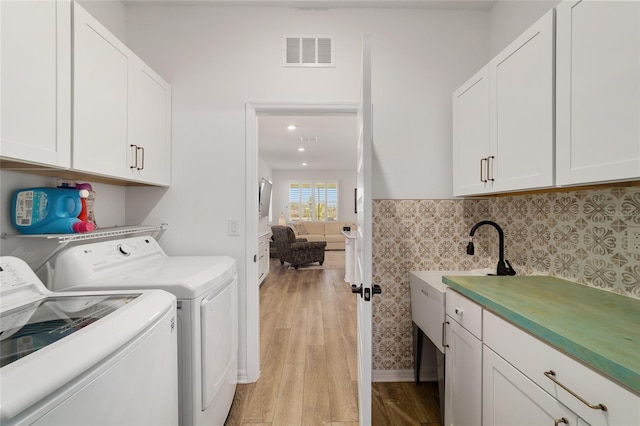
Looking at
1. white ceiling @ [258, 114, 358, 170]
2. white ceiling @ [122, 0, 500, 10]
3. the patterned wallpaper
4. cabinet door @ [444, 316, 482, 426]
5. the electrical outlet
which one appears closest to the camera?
the electrical outlet

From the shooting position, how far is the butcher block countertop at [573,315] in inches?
28.6

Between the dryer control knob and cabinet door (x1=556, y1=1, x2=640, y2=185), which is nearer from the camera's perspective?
cabinet door (x1=556, y1=1, x2=640, y2=185)

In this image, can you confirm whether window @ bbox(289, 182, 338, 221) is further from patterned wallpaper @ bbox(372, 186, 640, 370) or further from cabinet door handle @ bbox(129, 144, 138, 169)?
cabinet door handle @ bbox(129, 144, 138, 169)

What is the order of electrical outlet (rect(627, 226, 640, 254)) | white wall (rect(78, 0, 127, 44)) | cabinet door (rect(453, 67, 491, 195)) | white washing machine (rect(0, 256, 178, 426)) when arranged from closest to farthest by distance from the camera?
white washing machine (rect(0, 256, 178, 426)) < electrical outlet (rect(627, 226, 640, 254)) < cabinet door (rect(453, 67, 491, 195)) < white wall (rect(78, 0, 127, 44))

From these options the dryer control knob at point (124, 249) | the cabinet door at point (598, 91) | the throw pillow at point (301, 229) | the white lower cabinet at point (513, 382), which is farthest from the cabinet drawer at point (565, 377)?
the throw pillow at point (301, 229)

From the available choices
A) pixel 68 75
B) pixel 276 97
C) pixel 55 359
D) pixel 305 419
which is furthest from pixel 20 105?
pixel 305 419

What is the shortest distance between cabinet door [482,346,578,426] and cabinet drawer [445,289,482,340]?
0.10 meters

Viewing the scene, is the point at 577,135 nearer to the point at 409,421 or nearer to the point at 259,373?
the point at 409,421

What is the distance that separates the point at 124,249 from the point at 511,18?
2.83 meters

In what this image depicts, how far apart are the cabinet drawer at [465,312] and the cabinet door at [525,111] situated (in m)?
0.62

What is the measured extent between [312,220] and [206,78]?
26.4 feet

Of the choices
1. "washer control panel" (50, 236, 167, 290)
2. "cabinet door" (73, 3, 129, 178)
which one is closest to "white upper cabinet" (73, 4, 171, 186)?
"cabinet door" (73, 3, 129, 178)

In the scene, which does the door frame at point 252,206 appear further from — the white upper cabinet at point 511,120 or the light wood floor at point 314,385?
the white upper cabinet at point 511,120

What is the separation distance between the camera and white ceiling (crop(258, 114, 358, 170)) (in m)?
4.11
